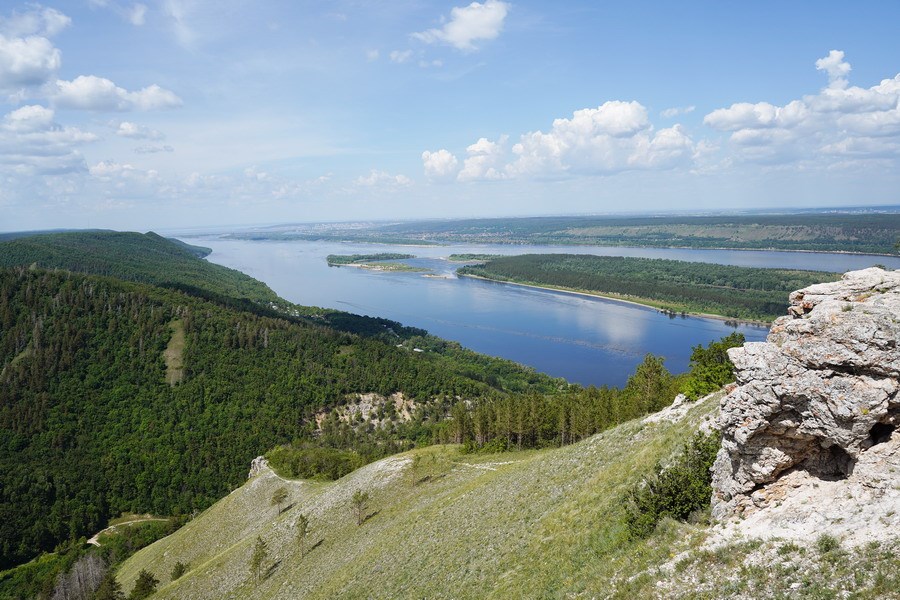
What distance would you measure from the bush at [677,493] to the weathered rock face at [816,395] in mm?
948

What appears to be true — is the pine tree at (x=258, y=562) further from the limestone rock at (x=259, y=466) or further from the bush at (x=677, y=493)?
the limestone rock at (x=259, y=466)

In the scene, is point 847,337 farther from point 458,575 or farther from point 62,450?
point 62,450

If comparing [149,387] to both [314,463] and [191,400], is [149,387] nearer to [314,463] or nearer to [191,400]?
[191,400]

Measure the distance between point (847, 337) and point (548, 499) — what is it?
19255 millimetres

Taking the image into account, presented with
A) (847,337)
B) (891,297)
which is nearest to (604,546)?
(847,337)

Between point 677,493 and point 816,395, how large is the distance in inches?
273

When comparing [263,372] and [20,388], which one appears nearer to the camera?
[20,388]

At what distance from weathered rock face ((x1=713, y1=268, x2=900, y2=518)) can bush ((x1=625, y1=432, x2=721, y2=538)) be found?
95 centimetres

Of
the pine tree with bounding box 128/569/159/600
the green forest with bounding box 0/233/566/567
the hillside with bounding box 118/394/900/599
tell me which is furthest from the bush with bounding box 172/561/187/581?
the green forest with bounding box 0/233/566/567

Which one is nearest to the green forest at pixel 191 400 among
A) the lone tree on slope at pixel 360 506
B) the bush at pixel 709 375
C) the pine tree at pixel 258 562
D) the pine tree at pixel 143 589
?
the bush at pixel 709 375

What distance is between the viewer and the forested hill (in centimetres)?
11056

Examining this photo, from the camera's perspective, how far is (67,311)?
166 metres

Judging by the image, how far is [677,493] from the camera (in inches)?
827

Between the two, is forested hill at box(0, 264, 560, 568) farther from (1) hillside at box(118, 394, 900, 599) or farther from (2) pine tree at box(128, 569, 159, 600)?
(2) pine tree at box(128, 569, 159, 600)
